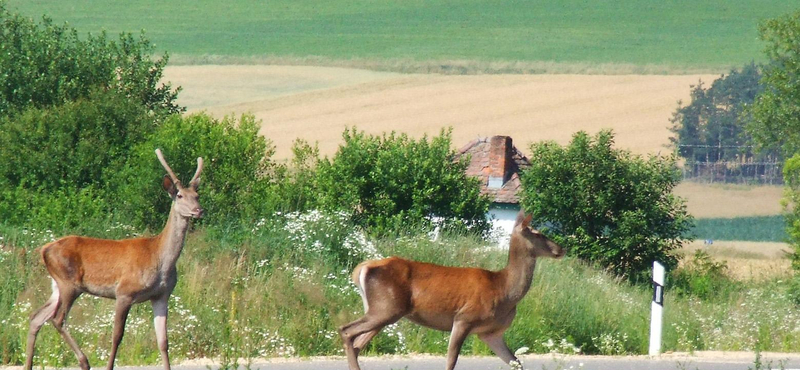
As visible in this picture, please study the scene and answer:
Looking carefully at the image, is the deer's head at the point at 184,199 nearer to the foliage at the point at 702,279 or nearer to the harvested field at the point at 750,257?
the foliage at the point at 702,279

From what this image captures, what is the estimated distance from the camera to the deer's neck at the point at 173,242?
1229 centimetres

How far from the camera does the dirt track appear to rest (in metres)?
67.0

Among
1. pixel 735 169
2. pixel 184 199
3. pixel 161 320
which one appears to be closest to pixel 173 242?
pixel 184 199

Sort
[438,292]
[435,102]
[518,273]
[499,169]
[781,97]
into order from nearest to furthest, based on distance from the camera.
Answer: [438,292] → [518,273] → [499,169] → [781,97] → [435,102]

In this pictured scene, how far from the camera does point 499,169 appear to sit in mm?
43938

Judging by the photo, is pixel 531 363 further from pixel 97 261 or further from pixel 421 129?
pixel 421 129

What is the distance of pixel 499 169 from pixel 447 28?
43.4m

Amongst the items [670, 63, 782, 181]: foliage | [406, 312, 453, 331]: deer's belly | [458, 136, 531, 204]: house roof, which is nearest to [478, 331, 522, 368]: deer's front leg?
[406, 312, 453, 331]: deer's belly

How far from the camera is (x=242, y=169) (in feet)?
111

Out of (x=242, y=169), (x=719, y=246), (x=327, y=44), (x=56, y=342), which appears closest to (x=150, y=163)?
(x=242, y=169)

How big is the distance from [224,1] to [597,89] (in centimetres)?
3235

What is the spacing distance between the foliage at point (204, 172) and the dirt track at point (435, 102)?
28218mm

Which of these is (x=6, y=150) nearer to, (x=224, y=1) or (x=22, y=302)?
(x=22, y=302)

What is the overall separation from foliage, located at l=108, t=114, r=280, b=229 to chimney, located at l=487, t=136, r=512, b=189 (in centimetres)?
1086
